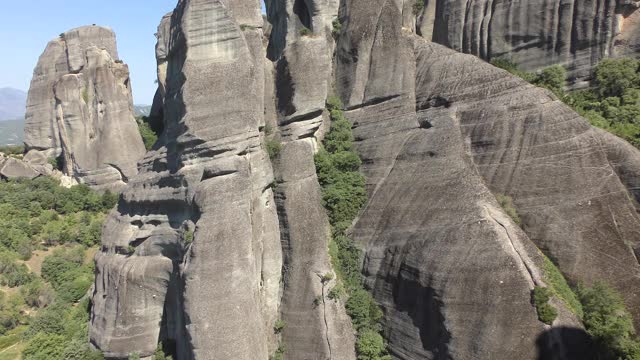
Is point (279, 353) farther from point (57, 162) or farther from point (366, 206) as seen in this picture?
point (57, 162)

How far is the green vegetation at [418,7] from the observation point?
2850 centimetres

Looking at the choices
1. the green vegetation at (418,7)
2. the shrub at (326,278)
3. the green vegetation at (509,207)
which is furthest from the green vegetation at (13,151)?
the green vegetation at (509,207)

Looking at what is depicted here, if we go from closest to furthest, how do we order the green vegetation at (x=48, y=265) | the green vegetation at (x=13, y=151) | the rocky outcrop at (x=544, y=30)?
1. the rocky outcrop at (x=544, y=30)
2. the green vegetation at (x=48, y=265)
3. the green vegetation at (x=13, y=151)

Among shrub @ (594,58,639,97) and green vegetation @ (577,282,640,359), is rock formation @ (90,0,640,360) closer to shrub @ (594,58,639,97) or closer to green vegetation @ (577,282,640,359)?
green vegetation @ (577,282,640,359)

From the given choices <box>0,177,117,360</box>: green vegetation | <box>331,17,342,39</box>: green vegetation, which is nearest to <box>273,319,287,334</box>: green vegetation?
<box>0,177,117,360</box>: green vegetation

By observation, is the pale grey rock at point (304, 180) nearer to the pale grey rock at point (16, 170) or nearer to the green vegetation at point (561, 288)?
the green vegetation at point (561, 288)

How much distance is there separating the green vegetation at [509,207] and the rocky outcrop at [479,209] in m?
0.36

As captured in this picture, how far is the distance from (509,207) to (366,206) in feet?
22.7

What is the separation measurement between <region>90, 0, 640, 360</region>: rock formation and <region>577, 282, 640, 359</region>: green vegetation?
65 centimetres

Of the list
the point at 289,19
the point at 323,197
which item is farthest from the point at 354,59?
the point at 323,197

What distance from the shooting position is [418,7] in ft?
94.5

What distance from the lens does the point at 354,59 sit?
2422 centimetres

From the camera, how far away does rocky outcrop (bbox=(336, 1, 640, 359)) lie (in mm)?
15055

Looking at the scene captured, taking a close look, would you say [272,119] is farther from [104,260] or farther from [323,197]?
[104,260]
